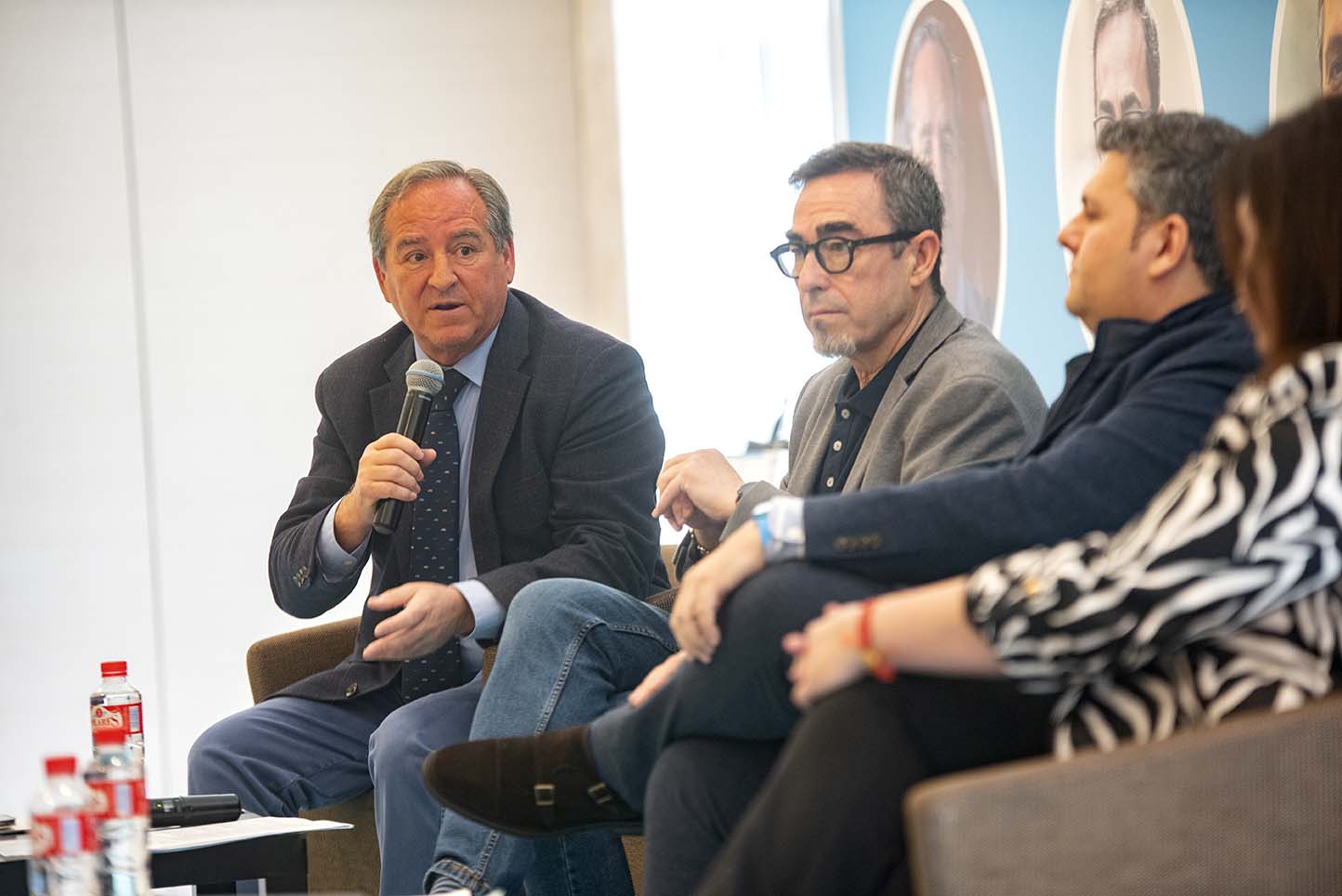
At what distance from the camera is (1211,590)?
3.87ft

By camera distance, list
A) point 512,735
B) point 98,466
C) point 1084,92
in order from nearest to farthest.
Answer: point 512,735 < point 1084,92 < point 98,466

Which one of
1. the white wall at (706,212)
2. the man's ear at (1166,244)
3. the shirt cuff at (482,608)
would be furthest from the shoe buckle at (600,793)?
the white wall at (706,212)

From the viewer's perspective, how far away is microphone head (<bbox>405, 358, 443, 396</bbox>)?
264 cm

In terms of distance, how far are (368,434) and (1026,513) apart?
1.74m

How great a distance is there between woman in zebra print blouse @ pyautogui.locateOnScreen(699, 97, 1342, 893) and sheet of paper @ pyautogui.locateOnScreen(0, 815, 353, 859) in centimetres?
87

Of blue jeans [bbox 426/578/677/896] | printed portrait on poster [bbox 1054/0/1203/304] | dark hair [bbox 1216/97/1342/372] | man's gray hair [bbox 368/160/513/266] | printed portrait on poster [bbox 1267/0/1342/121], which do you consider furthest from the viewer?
man's gray hair [bbox 368/160/513/266]

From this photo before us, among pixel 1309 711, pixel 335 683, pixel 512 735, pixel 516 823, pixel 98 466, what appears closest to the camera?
pixel 1309 711

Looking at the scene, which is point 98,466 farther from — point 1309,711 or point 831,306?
point 1309,711

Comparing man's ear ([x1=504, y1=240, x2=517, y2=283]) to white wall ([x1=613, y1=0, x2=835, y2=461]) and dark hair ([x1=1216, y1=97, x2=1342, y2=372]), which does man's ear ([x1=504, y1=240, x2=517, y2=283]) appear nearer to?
dark hair ([x1=1216, y1=97, x2=1342, y2=372])

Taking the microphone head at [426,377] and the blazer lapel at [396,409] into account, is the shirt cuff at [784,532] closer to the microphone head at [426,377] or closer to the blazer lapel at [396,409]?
the microphone head at [426,377]

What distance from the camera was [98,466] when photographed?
487cm

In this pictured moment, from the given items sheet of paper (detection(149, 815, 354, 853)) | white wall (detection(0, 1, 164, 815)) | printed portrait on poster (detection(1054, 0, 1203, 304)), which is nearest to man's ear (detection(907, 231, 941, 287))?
printed portrait on poster (detection(1054, 0, 1203, 304))

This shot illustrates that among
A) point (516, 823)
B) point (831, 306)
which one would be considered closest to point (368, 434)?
point (831, 306)

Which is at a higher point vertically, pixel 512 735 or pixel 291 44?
pixel 291 44
